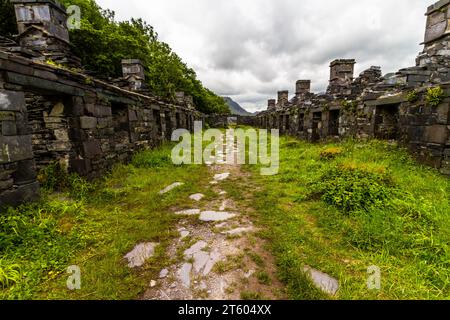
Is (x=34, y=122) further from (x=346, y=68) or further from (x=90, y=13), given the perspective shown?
(x=90, y=13)

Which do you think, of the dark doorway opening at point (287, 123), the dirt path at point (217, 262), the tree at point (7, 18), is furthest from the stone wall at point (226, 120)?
the dirt path at point (217, 262)

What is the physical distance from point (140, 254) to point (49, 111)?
4.67m

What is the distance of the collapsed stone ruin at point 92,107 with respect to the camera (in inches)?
152

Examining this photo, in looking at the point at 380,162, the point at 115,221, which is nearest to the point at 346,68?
the point at 380,162

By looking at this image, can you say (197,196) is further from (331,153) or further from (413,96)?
(413,96)

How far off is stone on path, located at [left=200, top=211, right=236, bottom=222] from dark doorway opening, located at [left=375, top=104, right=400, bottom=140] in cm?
693

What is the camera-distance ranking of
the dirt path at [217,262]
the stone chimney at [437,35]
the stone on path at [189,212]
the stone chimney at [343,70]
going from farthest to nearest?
the stone chimney at [343,70], the stone chimney at [437,35], the stone on path at [189,212], the dirt path at [217,262]

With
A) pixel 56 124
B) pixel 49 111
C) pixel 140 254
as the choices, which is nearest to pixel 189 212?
pixel 140 254

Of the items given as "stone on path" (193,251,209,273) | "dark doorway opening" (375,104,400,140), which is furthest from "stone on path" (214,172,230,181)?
"dark doorway opening" (375,104,400,140)

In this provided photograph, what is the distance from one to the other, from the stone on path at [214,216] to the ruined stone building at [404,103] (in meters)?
5.44

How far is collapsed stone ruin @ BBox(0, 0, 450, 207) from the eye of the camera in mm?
3855

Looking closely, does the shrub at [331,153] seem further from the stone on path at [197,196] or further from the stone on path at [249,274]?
the stone on path at [249,274]

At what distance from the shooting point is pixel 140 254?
3127 mm

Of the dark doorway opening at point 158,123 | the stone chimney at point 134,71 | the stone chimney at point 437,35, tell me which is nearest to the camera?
the stone chimney at point 437,35
